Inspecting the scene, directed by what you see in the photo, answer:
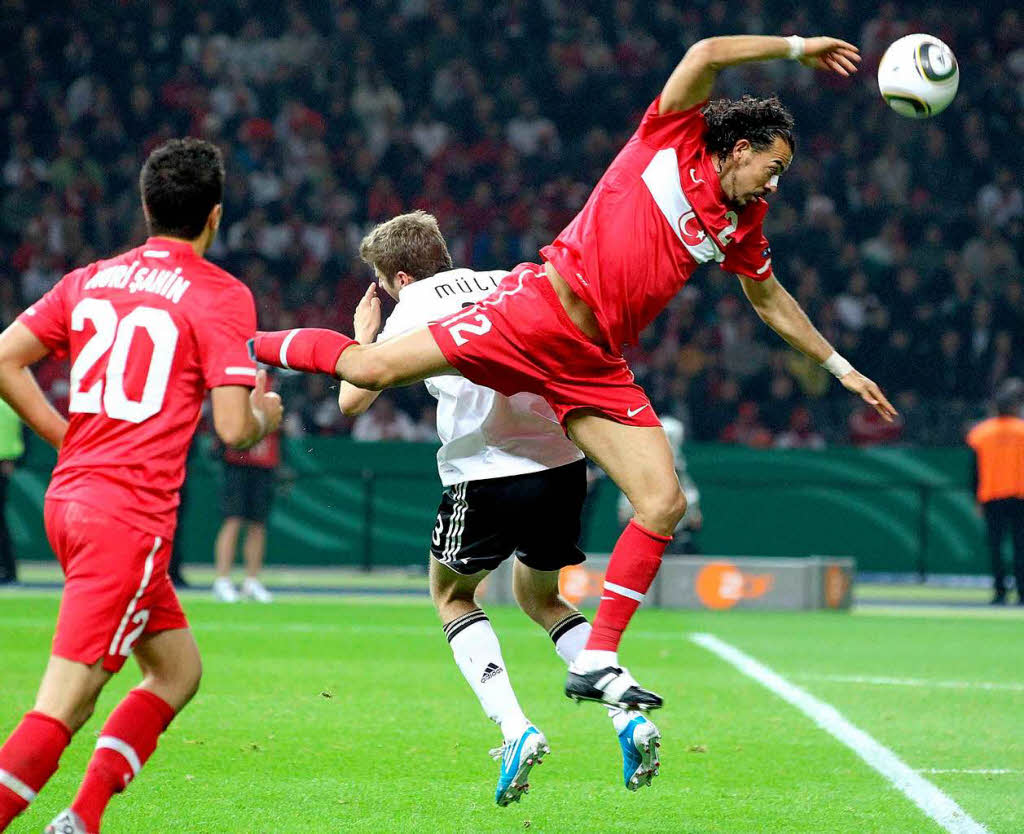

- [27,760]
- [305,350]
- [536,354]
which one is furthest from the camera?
[305,350]

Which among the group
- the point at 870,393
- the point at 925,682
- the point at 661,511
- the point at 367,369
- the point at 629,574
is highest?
the point at 367,369

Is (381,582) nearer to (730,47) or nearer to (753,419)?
(753,419)

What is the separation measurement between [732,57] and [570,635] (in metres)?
2.23

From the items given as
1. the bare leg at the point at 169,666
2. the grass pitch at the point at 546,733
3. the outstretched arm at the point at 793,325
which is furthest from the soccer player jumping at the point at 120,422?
the outstretched arm at the point at 793,325

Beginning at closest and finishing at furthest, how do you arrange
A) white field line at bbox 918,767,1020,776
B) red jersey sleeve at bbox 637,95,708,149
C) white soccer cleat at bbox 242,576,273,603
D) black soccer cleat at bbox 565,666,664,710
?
black soccer cleat at bbox 565,666,664,710 → red jersey sleeve at bbox 637,95,708,149 → white field line at bbox 918,767,1020,776 → white soccer cleat at bbox 242,576,273,603

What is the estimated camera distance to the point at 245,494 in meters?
13.9

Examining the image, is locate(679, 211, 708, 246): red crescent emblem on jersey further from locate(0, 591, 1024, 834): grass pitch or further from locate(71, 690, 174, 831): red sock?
locate(71, 690, 174, 831): red sock

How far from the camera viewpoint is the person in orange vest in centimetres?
1573

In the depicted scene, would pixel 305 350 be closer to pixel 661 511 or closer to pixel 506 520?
pixel 506 520

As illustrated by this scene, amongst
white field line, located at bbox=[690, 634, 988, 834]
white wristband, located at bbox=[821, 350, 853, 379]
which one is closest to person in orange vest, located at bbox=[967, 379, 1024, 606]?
white field line, located at bbox=[690, 634, 988, 834]

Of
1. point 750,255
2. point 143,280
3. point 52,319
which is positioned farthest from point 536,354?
point 52,319

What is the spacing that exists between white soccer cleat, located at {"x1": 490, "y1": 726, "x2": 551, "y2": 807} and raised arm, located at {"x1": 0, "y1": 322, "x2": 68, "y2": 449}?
1.97m

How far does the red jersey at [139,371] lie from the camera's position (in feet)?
13.1

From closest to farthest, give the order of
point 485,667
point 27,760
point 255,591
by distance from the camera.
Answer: point 27,760 < point 485,667 < point 255,591
